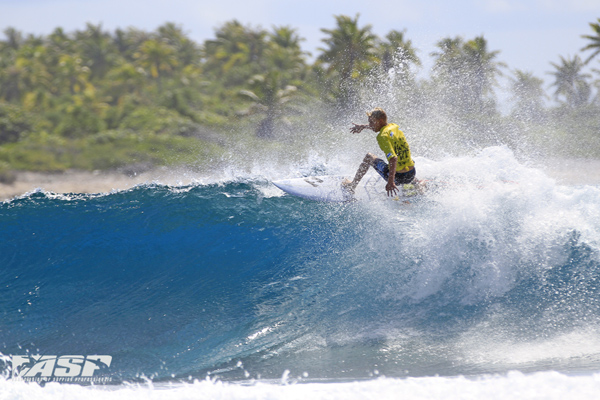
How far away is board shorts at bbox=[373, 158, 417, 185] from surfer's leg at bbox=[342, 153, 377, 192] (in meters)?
0.09

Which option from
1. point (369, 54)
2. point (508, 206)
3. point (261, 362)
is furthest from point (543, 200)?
point (369, 54)

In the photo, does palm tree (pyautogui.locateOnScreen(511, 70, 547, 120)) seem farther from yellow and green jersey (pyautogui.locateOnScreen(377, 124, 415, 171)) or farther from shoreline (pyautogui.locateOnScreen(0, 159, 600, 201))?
yellow and green jersey (pyautogui.locateOnScreen(377, 124, 415, 171))

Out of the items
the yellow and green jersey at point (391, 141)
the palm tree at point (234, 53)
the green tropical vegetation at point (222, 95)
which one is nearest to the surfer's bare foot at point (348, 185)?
the yellow and green jersey at point (391, 141)

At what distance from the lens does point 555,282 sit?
18.9 feet

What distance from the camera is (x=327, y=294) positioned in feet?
19.6

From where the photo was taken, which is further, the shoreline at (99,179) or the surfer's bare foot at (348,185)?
the shoreline at (99,179)

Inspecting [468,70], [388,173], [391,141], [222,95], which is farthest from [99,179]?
[391,141]

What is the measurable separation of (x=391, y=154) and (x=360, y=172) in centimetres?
82

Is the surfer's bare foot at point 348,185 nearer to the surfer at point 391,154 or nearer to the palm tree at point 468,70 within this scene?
the surfer at point 391,154

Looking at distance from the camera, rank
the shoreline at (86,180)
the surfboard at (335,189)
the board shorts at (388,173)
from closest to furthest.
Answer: the board shorts at (388,173) → the surfboard at (335,189) → the shoreline at (86,180)

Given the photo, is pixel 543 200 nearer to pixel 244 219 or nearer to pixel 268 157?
pixel 244 219

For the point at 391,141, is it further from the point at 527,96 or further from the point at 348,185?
the point at 527,96

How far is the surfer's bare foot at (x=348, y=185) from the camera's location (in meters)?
7.25

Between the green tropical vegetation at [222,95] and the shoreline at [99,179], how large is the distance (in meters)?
0.66
